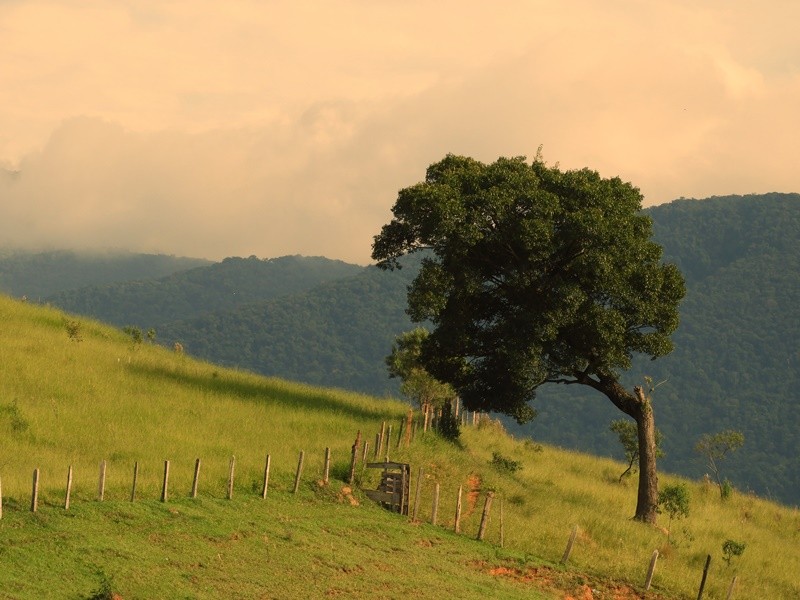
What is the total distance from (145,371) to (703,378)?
144 meters

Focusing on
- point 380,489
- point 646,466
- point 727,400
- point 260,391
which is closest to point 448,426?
point 646,466

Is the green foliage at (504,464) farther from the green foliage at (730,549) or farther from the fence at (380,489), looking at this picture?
the green foliage at (730,549)

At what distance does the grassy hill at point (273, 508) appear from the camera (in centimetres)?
2870

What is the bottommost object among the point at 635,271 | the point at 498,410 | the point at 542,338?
the point at 498,410

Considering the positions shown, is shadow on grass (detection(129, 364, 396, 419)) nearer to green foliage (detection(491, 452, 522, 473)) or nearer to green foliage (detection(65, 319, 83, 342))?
green foliage (detection(491, 452, 522, 473))

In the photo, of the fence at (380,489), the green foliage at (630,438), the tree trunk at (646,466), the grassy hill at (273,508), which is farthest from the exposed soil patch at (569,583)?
the green foliage at (630,438)

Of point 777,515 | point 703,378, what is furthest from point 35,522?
point 703,378

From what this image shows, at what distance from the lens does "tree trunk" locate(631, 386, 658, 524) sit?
49.3 meters

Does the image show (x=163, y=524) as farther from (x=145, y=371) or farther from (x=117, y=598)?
(x=145, y=371)

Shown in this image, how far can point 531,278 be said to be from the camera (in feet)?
163

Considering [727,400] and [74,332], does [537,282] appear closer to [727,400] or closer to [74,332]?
[74,332]

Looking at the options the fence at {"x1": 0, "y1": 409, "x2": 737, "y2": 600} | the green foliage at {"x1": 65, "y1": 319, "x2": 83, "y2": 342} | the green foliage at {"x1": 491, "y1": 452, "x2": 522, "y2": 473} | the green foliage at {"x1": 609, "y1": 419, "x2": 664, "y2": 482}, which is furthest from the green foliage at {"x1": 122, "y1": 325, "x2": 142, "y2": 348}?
the green foliage at {"x1": 609, "y1": 419, "x2": 664, "y2": 482}

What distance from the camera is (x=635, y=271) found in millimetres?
49719

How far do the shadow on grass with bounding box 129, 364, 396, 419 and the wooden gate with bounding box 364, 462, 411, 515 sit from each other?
1206cm
